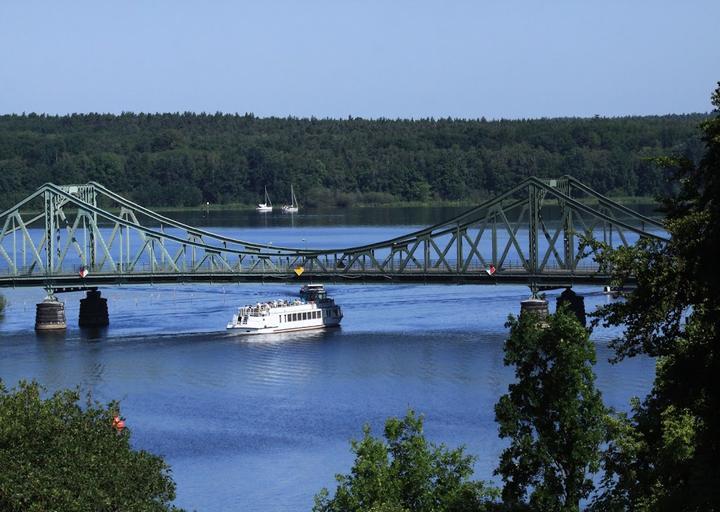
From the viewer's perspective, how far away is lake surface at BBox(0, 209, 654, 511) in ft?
166

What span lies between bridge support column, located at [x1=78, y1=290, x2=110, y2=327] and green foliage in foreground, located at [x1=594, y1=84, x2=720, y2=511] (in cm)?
6377

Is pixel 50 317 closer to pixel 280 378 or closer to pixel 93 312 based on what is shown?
pixel 93 312

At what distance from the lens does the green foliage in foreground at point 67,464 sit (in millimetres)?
30516

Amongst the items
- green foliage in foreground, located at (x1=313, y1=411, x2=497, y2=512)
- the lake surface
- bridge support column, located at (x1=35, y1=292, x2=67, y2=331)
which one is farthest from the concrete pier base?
green foliage in foreground, located at (x1=313, y1=411, x2=497, y2=512)

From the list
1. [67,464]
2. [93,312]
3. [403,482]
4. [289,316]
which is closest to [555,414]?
[403,482]

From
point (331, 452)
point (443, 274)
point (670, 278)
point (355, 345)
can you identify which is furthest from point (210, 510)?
point (443, 274)

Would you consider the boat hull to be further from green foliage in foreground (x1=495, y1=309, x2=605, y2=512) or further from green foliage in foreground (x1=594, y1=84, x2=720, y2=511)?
green foliage in foreground (x1=594, y1=84, x2=720, y2=511)

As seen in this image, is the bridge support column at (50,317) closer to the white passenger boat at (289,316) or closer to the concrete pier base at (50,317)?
the concrete pier base at (50,317)

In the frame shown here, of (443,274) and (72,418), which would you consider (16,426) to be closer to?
(72,418)

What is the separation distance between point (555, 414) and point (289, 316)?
60.1m

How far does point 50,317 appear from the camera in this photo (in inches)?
3469

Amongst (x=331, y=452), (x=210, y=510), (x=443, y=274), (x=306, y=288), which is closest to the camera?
(x=210, y=510)

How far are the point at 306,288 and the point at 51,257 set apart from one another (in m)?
13.8

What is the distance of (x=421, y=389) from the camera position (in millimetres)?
64500
